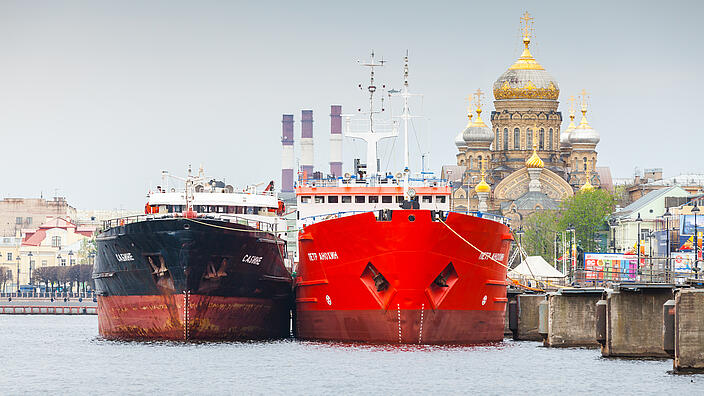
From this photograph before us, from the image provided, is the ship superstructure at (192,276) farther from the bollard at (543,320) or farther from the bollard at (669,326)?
the bollard at (669,326)

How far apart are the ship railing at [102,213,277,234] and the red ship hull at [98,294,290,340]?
3370mm

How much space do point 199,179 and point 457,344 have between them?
16.1 metres

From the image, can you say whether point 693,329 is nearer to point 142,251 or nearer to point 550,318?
point 550,318

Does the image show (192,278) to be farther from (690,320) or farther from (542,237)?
(542,237)

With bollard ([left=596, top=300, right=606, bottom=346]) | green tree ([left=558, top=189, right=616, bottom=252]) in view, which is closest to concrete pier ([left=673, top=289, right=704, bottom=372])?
bollard ([left=596, top=300, right=606, bottom=346])

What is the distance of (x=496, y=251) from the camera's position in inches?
2977

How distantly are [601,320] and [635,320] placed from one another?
194cm

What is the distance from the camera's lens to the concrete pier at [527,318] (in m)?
86.6

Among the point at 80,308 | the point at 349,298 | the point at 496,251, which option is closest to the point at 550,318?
the point at 496,251

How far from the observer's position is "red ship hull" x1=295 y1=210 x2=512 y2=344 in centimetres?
7044

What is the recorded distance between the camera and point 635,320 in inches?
2544

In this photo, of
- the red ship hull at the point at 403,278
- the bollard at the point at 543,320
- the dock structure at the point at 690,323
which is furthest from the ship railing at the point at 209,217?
the dock structure at the point at 690,323

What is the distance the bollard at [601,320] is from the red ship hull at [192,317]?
16.5 m

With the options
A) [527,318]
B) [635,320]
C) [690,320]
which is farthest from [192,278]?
[690,320]
